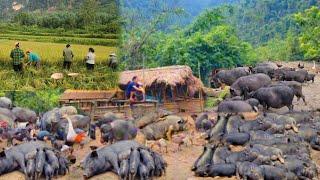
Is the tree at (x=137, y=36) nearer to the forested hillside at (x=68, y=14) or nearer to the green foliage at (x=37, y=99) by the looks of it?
the forested hillside at (x=68, y=14)

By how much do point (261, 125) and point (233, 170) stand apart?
3.20 metres

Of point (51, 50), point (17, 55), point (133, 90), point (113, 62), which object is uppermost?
point (51, 50)

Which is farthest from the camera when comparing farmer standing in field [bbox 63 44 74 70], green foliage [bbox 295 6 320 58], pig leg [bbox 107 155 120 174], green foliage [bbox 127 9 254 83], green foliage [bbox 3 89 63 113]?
green foliage [bbox 295 6 320 58]

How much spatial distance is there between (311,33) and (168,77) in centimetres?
1499

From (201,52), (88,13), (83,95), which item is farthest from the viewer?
(201,52)

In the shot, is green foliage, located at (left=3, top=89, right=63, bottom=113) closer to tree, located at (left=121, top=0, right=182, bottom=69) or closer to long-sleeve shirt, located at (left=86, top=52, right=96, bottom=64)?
long-sleeve shirt, located at (left=86, top=52, right=96, bottom=64)

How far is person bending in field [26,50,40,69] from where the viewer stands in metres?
18.4

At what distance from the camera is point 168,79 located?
62.5ft

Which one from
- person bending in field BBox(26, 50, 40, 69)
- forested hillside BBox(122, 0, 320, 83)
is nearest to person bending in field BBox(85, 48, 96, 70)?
person bending in field BBox(26, 50, 40, 69)

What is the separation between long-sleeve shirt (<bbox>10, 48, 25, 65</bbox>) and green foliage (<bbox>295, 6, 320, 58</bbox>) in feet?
54.3

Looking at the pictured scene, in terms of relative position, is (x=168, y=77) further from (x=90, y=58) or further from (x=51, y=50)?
(x=51, y=50)

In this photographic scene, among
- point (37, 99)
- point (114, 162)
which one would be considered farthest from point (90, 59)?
point (114, 162)

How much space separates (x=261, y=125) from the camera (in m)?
14.3

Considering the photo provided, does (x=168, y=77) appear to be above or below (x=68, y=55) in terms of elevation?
below
